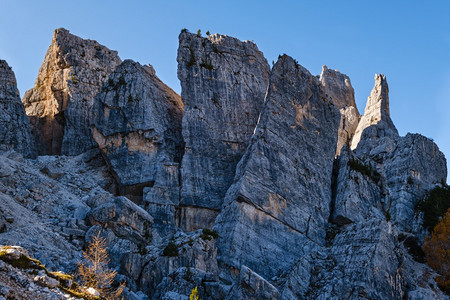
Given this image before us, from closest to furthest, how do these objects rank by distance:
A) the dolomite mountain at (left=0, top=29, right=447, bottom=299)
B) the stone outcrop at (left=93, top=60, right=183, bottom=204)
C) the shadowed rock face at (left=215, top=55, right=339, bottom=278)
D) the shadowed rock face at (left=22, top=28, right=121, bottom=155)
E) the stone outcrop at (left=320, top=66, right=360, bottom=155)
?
the dolomite mountain at (left=0, top=29, right=447, bottom=299) → the shadowed rock face at (left=215, top=55, right=339, bottom=278) → the stone outcrop at (left=93, top=60, right=183, bottom=204) → the shadowed rock face at (left=22, top=28, right=121, bottom=155) → the stone outcrop at (left=320, top=66, right=360, bottom=155)

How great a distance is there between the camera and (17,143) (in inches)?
2623

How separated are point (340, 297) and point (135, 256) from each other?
1674cm

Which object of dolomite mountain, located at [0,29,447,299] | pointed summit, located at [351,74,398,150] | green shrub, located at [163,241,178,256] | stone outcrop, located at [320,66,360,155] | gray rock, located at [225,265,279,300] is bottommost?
gray rock, located at [225,265,279,300]

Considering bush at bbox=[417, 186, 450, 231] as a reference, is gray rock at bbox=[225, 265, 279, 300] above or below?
below

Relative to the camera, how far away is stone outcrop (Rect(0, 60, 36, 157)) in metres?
66.4

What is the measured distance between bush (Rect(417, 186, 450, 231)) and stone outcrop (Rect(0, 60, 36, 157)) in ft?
155

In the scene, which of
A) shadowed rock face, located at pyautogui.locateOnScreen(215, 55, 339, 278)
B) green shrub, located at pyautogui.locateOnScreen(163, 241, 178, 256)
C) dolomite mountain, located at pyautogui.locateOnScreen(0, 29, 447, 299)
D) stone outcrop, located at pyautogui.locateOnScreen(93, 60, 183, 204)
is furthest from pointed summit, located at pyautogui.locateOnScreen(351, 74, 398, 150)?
green shrub, located at pyautogui.locateOnScreen(163, 241, 178, 256)

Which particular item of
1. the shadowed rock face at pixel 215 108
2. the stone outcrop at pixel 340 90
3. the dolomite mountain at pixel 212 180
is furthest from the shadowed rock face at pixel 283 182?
the stone outcrop at pixel 340 90

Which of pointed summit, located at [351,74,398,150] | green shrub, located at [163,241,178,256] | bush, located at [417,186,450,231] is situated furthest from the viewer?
pointed summit, located at [351,74,398,150]

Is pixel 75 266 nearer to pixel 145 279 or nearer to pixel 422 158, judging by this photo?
pixel 145 279

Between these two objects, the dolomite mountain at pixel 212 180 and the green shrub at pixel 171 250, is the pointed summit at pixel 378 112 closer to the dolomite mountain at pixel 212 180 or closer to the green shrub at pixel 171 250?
the dolomite mountain at pixel 212 180

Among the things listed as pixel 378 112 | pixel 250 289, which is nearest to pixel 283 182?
pixel 250 289

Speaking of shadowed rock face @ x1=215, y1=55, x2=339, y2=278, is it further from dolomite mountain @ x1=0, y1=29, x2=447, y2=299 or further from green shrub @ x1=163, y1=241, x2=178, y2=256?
green shrub @ x1=163, y1=241, x2=178, y2=256

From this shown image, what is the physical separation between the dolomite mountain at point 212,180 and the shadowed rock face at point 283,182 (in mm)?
150
